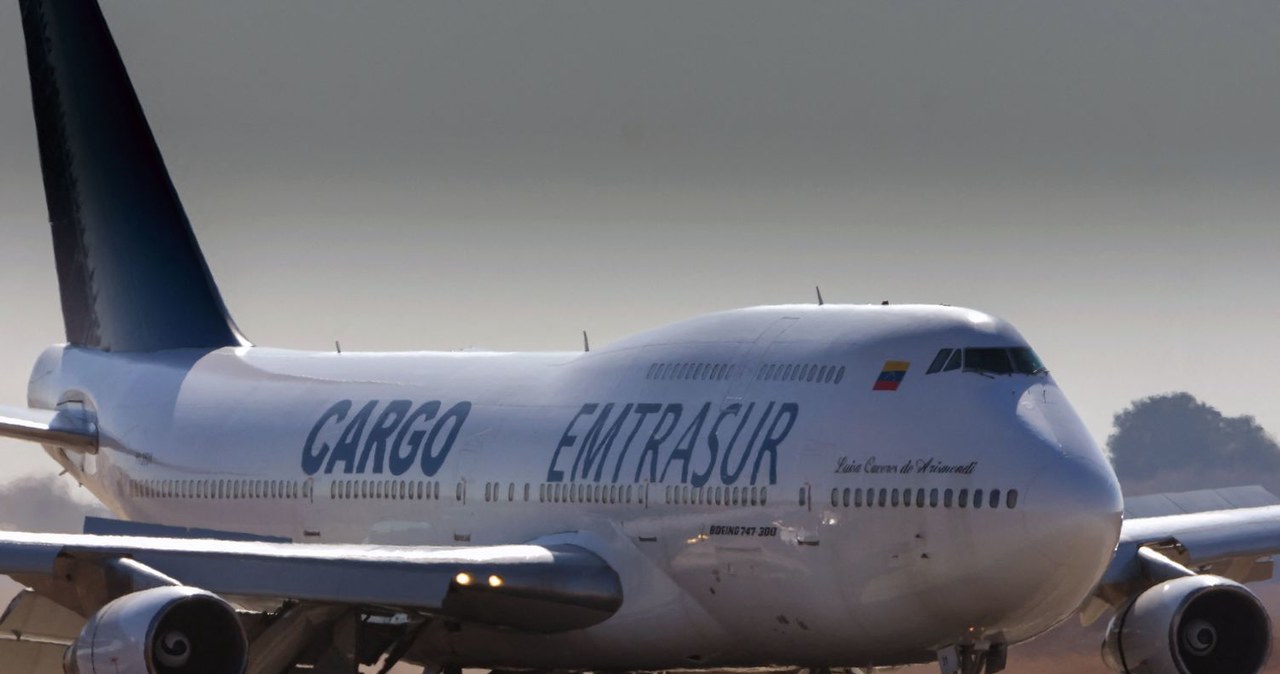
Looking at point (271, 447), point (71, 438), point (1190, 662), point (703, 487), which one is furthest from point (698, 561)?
point (71, 438)

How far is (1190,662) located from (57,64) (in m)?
26.7

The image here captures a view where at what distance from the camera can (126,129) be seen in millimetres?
52062

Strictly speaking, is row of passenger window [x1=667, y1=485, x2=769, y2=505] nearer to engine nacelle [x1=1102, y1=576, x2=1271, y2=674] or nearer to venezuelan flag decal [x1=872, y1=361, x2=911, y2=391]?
venezuelan flag decal [x1=872, y1=361, x2=911, y2=391]

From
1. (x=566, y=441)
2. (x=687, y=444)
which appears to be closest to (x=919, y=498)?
(x=687, y=444)

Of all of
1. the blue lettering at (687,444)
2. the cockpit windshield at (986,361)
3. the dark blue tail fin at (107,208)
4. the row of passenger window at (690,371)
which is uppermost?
the dark blue tail fin at (107,208)

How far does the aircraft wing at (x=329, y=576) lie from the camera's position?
35.4 m

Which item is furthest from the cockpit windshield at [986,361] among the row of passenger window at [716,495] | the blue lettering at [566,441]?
the blue lettering at [566,441]

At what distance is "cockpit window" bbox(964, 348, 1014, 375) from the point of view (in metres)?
33.2

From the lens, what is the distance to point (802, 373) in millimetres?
34969

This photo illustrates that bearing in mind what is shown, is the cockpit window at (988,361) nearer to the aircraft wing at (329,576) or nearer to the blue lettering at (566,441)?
the aircraft wing at (329,576)

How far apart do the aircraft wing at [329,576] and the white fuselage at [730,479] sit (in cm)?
79

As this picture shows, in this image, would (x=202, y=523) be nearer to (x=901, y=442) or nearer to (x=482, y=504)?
(x=482, y=504)

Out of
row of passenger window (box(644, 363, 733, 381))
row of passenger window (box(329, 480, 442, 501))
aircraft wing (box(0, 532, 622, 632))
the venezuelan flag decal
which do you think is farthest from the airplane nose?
row of passenger window (box(329, 480, 442, 501))

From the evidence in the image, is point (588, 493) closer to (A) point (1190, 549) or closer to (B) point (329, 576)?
(B) point (329, 576)
